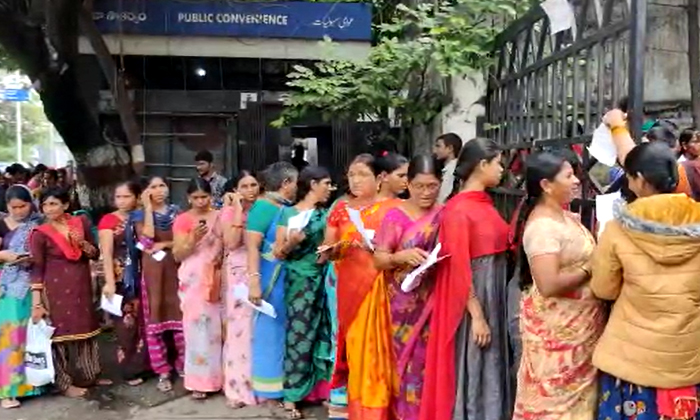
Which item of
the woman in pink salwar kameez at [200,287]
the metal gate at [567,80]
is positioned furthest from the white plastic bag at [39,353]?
the metal gate at [567,80]

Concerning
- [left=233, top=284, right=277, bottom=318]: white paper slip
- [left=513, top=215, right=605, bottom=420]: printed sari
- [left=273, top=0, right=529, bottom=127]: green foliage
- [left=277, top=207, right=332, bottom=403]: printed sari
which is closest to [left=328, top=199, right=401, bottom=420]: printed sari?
[left=277, top=207, right=332, bottom=403]: printed sari

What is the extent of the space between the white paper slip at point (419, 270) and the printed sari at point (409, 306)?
69 mm

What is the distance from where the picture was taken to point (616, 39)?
288cm

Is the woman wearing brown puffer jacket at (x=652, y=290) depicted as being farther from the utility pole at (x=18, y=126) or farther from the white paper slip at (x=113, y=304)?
the utility pole at (x=18, y=126)

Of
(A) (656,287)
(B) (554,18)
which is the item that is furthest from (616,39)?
(A) (656,287)

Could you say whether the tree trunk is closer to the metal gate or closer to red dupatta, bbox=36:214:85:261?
red dupatta, bbox=36:214:85:261

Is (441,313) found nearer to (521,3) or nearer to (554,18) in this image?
(554,18)

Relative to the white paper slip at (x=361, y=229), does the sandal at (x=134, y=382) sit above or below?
below

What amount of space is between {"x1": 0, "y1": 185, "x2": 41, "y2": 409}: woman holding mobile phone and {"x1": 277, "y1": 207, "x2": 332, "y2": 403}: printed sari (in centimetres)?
174

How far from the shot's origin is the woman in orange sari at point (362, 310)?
3.53 metres

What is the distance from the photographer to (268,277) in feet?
13.9

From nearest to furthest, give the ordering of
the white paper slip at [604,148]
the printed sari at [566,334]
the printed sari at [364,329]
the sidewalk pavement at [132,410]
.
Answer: the printed sari at [566,334] < the white paper slip at [604,148] < the printed sari at [364,329] < the sidewalk pavement at [132,410]

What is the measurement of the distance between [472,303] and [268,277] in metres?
1.58

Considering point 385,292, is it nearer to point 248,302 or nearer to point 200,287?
point 248,302
